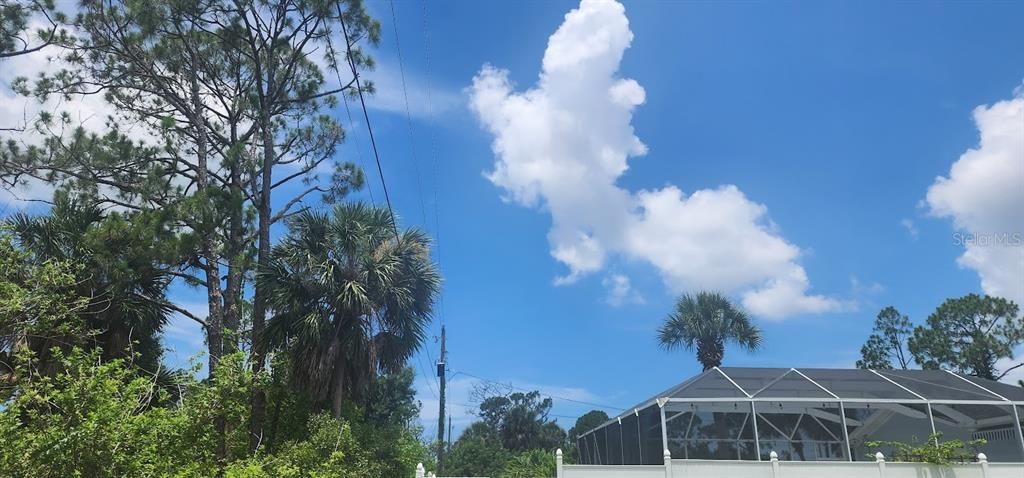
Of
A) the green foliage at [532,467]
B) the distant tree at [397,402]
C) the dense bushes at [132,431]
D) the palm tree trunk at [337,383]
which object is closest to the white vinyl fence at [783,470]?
the palm tree trunk at [337,383]

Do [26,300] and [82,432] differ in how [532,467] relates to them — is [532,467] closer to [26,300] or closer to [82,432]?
[26,300]

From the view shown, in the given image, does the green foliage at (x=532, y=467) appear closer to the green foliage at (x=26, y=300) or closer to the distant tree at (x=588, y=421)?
the green foliage at (x=26, y=300)

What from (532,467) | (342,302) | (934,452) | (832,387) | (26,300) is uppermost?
(342,302)

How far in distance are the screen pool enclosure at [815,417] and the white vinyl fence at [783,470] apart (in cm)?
121

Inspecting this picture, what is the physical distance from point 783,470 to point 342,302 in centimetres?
1183

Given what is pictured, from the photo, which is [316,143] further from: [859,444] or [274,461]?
[859,444]

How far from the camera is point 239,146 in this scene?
19.9 metres

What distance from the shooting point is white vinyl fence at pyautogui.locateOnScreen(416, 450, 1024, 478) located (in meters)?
15.5

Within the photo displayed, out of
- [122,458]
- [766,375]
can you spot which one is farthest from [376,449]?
[766,375]

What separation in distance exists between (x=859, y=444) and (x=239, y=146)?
815 inches

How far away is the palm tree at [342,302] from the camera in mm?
16281

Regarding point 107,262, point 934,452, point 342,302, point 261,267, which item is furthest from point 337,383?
point 934,452

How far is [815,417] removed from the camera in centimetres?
1858

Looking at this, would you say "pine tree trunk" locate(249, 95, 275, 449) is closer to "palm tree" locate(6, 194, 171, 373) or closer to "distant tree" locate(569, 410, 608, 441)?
"palm tree" locate(6, 194, 171, 373)
